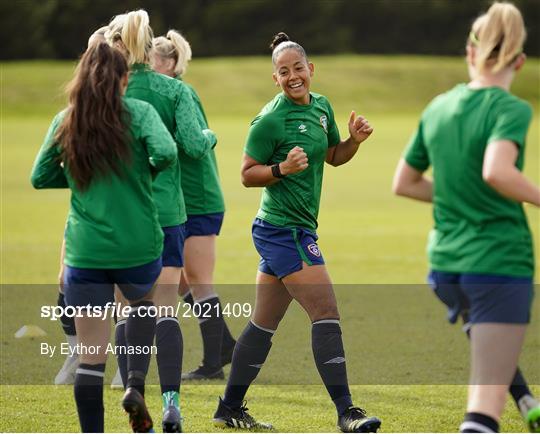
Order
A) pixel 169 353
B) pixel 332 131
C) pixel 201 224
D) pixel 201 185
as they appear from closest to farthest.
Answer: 1. pixel 169 353
2. pixel 332 131
3. pixel 201 185
4. pixel 201 224

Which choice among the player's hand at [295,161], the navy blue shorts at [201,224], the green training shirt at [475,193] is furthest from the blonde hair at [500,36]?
the navy blue shorts at [201,224]

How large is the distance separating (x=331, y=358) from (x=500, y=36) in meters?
2.18

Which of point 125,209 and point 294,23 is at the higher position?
point 125,209

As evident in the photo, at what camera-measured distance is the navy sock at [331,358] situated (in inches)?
238

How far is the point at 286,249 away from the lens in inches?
242

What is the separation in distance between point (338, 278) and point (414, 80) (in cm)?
4664

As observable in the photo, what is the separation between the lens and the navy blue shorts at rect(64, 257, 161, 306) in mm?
5137

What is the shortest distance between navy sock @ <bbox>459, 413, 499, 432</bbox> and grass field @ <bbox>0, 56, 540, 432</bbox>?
1801mm

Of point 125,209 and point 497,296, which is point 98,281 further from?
point 497,296

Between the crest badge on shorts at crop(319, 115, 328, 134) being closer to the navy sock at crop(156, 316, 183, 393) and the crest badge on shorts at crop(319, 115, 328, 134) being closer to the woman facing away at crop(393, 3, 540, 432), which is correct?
the navy sock at crop(156, 316, 183, 393)

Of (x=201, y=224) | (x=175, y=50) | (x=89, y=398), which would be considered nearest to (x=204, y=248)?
(x=201, y=224)

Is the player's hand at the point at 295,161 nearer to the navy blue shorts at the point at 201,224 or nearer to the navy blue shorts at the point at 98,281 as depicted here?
the navy blue shorts at the point at 98,281

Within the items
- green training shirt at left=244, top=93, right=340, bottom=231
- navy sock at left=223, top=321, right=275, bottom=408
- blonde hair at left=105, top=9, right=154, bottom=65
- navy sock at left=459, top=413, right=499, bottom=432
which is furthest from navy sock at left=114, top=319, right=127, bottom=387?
navy sock at left=459, top=413, right=499, bottom=432

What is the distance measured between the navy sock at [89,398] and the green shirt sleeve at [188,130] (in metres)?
1.25
